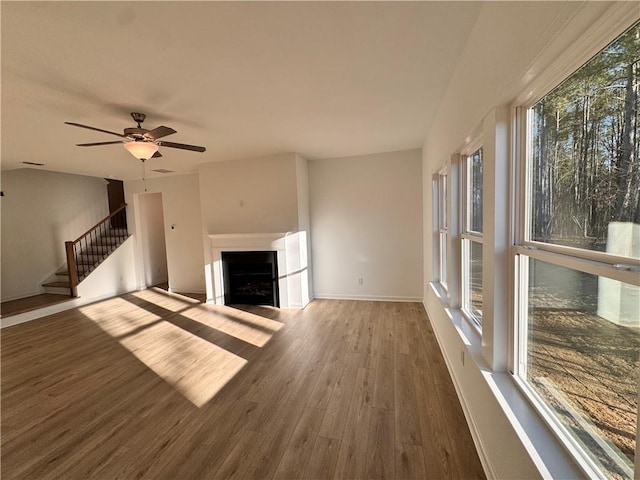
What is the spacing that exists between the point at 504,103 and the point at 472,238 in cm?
109

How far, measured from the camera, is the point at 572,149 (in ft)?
3.28

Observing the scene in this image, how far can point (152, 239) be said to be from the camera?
21.9ft

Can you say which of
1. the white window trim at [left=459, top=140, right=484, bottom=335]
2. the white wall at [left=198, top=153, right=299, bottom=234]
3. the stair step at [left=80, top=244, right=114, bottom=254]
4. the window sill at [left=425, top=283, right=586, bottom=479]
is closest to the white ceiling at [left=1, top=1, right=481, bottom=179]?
the white window trim at [left=459, top=140, right=484, bottom=335]

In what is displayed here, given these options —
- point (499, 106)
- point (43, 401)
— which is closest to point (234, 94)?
point (499, 106)

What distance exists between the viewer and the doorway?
6395 millimetres

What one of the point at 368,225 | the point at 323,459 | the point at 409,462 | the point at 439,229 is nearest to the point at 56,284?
the point at 368,225

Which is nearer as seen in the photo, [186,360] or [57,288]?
[186,360]

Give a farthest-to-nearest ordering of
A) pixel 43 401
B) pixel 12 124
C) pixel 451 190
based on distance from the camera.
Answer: pixel 12 124
pixel 451 190
pixel 43 401

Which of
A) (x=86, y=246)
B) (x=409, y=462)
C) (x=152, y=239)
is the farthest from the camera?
(x=152, y=239)

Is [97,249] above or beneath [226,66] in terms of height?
beneath

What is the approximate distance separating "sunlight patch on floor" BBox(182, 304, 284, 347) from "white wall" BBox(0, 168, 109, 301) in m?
3.98

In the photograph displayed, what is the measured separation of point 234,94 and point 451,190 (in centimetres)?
221

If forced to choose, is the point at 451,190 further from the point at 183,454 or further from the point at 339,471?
the point at 183,454

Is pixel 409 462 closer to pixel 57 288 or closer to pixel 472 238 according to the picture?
pixel 472 238
